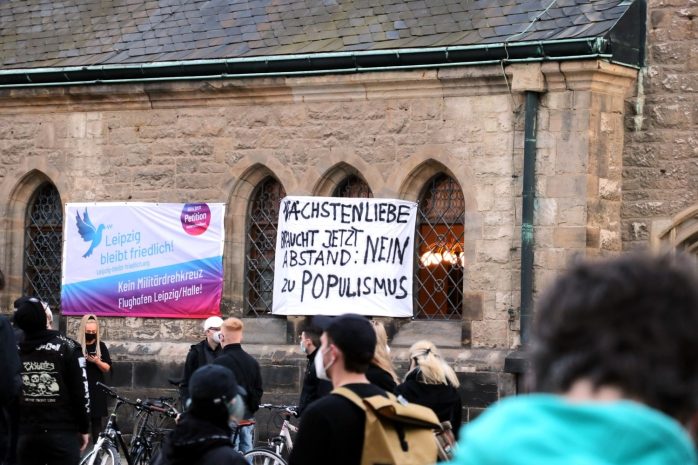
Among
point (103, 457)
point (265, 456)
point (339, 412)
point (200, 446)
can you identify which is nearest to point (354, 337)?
point (339, 412)

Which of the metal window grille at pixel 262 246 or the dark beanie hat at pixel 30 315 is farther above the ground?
the metal window grille at pixel 262 246

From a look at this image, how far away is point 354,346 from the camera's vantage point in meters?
5.65

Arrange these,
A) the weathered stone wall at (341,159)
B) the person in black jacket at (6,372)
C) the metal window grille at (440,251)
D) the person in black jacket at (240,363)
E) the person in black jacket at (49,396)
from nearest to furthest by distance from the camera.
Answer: the person in black jacket at (6,372) < the person in black jacket at (49,396) < the person in black jacket at (240,363) < the weathered stone wall at (341,159) < the metal window grille at (440,251)

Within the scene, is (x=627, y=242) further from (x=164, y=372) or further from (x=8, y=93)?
(x=8, y=93)

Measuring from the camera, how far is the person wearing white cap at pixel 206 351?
13031 mm

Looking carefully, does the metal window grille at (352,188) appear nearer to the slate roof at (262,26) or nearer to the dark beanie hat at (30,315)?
the slate roof at (262,26)

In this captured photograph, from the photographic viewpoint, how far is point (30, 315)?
9.95m

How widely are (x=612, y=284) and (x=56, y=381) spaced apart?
8.65 metres

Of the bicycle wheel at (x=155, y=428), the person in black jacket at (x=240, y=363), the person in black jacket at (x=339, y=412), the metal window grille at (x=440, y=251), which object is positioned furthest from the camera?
the metal window grille at (x=440, y=251)

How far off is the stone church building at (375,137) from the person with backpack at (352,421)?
9.09 metres

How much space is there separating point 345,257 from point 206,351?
133 inches

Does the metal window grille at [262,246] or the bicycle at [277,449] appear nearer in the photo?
the bicycle at [277,449]

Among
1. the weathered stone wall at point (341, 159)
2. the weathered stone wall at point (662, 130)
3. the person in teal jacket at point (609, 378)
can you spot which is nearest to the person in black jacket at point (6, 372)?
the weathered stone wall at point (341, 159)

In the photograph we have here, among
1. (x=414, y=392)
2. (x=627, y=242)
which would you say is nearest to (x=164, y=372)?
(x=627, y=242)
